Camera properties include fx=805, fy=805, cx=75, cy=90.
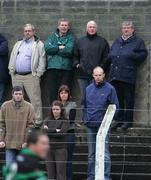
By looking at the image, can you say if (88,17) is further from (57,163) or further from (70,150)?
(57,163)

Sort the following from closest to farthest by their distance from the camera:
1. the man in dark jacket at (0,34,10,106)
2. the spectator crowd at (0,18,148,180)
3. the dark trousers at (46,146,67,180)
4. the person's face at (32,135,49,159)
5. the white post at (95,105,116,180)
Result: the person's face at (32,135,49,159) → the white post at (95,105,116,180) → the dark trousers at (46,146,67,180) → the spectator crowd at (0,18,148,180) → the man in dark jacket at (0,34,10,106)

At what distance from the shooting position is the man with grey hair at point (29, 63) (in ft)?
50.7

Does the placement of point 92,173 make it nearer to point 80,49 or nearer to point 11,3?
point 80,49

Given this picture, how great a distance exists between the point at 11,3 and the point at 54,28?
1027mm

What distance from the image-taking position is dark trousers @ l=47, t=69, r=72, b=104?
15516 mm

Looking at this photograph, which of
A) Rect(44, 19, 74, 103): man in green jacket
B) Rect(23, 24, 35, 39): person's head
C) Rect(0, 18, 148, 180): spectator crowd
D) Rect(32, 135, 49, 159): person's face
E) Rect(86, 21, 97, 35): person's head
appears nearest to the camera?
Rect(32, 135, 49, 159): person's face

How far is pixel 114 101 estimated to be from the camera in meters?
13.4

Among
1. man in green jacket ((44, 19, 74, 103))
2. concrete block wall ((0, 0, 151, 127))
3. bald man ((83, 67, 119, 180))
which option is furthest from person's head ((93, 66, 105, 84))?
concrete block wall ((0, 0, 151, 127))

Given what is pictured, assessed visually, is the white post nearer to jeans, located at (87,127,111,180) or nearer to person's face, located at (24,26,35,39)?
jeans, located at (87,127,111,180)

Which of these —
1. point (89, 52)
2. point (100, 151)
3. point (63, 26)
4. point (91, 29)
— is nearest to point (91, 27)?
point (91, 29)

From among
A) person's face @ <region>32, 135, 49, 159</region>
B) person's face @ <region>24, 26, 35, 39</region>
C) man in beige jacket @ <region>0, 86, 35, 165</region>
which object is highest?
person's face @ <region>24, 26, 35, 39</region>

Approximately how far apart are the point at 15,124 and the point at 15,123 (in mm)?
17

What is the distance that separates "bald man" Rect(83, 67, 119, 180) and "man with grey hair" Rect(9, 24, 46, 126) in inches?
82.1

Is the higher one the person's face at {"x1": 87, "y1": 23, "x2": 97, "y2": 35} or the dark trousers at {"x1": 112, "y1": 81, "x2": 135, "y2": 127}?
the person's face at {"x1": 87, "y1": 23, "x2": 97, "y2": 35}
